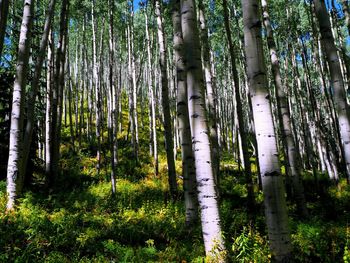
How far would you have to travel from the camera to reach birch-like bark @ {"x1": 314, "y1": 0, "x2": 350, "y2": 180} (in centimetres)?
495

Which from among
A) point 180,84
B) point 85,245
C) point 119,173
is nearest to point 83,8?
point 119,173

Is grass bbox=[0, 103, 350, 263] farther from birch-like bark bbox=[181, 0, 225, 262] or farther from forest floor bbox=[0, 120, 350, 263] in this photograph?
birch-like bark bbox=[181, 0, 225, 262]

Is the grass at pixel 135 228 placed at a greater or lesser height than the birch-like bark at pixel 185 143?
lesser

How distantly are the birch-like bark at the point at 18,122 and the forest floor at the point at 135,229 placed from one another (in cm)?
43

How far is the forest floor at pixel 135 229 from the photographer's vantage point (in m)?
4.66

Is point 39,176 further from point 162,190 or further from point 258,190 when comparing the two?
point 258,190

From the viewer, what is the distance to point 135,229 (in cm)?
639

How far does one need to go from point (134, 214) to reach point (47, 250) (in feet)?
11.7

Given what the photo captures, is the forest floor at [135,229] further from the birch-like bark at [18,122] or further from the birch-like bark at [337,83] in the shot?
the birch-like bark at [337,83]

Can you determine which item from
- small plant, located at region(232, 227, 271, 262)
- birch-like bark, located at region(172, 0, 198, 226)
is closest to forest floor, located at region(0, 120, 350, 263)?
small plant, located at region(232, 227, 271, 262)

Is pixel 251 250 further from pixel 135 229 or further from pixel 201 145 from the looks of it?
pixel 135 229

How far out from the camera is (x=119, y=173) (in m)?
15.1

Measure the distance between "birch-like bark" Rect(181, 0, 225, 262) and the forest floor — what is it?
28 centimetres

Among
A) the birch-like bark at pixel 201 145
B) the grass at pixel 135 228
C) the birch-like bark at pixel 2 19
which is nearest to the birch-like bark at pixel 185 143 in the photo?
the grass at pixel 135 228
